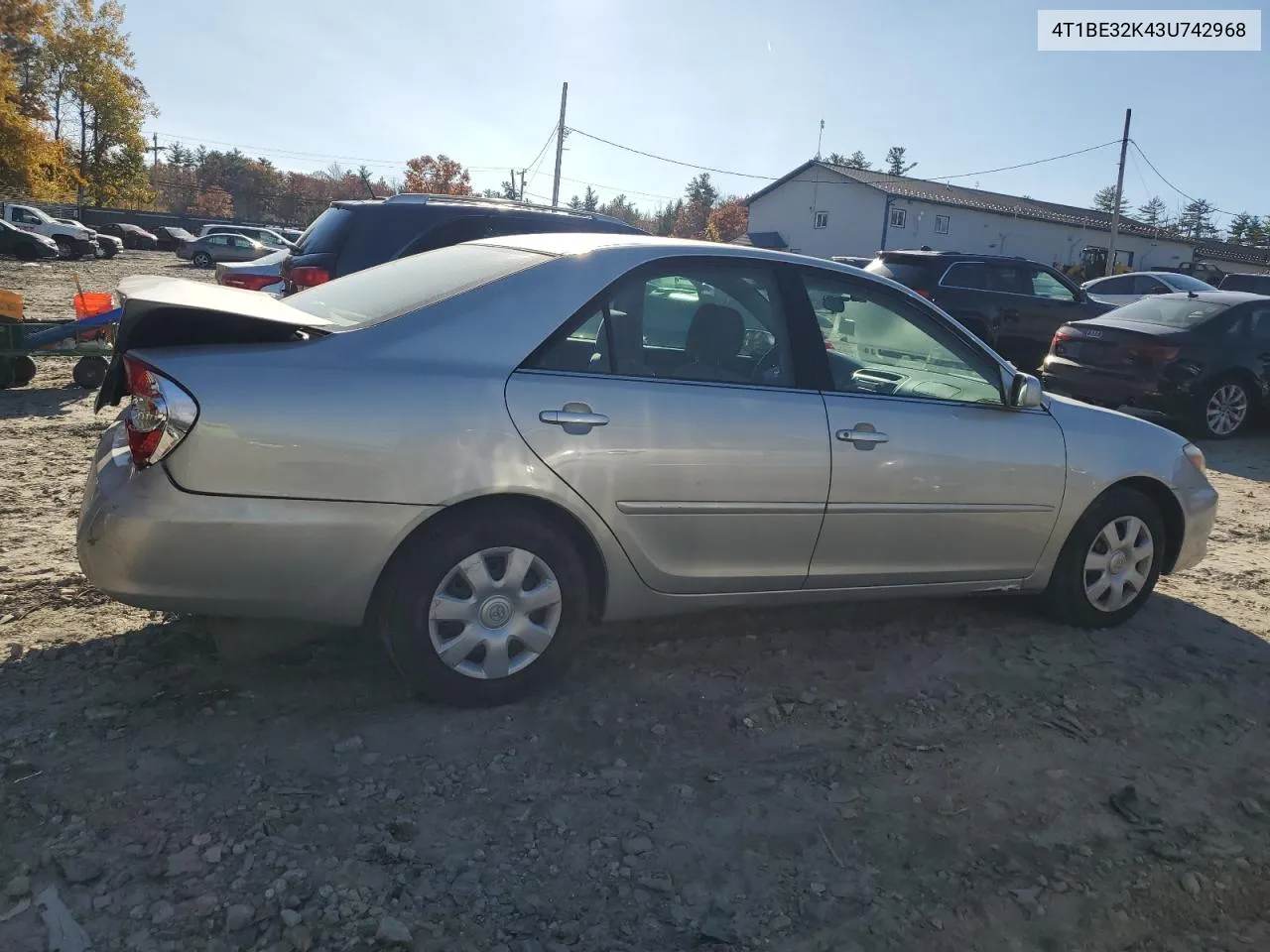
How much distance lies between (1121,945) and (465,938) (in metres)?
1.62

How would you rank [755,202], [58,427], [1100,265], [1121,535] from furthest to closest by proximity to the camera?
[755,202], [1100,265], [58,427], [1121,535]

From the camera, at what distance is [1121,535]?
4461mm

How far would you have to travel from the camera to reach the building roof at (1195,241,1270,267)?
4931 centimetres

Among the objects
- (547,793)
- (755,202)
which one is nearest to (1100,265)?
(755,202)

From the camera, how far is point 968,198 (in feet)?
149

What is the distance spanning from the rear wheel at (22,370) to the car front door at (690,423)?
755 cm

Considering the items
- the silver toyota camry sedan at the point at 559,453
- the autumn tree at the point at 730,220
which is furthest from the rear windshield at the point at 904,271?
the autumn tree at the point at 730,220

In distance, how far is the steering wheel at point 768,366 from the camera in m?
3.67

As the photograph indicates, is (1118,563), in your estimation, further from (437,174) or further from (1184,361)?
(437,174)

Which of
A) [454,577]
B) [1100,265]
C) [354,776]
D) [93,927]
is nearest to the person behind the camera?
[93,927]

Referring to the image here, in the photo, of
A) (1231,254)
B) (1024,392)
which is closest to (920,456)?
(1024,392)

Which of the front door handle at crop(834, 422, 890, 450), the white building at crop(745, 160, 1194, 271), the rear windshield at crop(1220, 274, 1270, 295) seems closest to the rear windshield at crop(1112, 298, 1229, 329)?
the front door handle at crop(834, 422, 890, 450)

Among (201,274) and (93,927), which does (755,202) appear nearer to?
(201,274)

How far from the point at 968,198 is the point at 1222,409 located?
1540 inches
